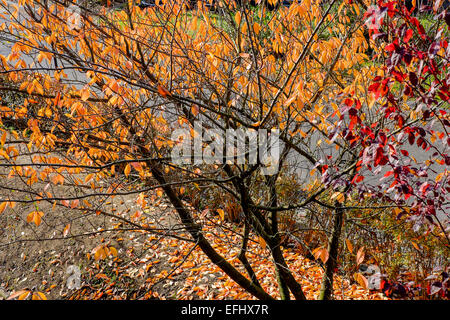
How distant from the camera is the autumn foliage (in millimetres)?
2420

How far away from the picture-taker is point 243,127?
3.35m

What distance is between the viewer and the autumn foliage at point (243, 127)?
7.94 ft

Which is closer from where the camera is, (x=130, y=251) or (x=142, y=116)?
(x=142, y=116)

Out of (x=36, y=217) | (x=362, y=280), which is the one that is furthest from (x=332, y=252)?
(x=36, y=217)

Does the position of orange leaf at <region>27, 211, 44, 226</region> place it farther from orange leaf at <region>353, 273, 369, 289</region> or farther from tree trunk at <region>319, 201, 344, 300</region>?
A: tree trunk at <region>319, 201, 344, 300</region>

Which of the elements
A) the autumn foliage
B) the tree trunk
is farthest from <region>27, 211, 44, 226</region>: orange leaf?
the tree trunk

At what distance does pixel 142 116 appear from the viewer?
146 inches

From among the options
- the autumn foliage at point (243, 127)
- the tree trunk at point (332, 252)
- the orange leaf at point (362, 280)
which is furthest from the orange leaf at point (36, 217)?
the tree trunk at point (332, 252)

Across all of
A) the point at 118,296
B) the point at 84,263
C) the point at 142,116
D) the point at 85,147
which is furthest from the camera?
the point at 84,263

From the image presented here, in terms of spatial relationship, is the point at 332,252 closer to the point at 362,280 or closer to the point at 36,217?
the point at 362,280
